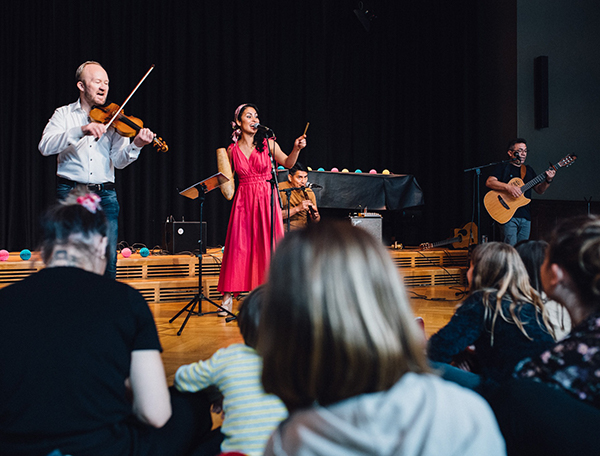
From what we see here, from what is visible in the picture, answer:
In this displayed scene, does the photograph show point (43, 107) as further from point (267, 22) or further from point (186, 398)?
point (186, 398)

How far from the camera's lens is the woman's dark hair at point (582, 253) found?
2.84 ft

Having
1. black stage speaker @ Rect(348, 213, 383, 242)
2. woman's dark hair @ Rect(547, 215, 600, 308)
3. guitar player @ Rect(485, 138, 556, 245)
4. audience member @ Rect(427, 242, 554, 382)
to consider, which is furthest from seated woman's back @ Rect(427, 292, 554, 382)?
black stage speaker @ Rect(348, 213, 383, 242)

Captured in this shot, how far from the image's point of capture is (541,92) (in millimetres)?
5773

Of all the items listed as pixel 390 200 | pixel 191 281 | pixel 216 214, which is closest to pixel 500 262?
pixel 191 281

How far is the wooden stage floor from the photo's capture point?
2495 millimetres

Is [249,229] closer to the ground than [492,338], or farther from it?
farther from it

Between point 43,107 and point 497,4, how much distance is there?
233 inches

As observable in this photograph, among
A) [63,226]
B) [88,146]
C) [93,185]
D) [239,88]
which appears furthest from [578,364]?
[239,88]

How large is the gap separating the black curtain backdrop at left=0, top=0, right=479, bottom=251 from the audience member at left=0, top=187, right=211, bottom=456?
470 cm

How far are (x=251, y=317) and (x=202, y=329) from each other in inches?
78.8

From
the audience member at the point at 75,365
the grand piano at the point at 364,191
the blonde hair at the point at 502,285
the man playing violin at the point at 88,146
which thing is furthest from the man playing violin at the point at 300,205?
the audience member at the point at 75,365

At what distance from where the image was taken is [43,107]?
5188 millimetres

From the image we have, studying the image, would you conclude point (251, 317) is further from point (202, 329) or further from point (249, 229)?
point (249, 229)

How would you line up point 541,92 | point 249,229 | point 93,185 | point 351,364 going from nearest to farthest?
point 351,364 → point 93,185 → point 249,229 → point 541,92
